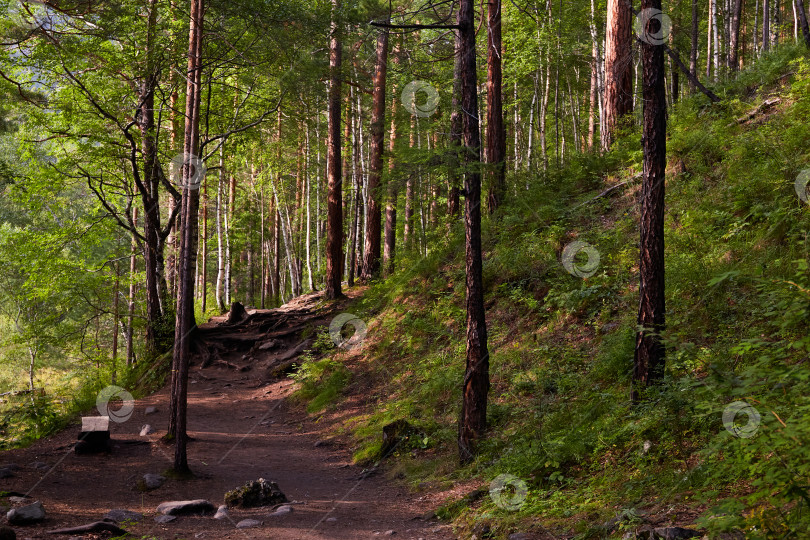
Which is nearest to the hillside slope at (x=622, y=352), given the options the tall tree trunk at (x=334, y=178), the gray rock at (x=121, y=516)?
the tall tree trunk at (x=334, y=178)

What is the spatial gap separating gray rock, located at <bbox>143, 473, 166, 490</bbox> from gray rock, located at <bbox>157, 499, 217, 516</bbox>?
100cm

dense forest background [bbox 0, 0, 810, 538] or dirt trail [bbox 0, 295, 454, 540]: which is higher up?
dense forest background [bbox 0, 0, 810, 538]

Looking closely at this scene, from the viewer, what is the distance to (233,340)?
17266 millimetres

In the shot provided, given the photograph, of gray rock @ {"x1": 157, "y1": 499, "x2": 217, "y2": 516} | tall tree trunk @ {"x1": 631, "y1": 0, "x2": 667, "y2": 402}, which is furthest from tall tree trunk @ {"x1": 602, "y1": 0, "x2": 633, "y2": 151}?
gray rock @ {"x1": 157, "y1": 499, "x2": 217, "y2": 516}

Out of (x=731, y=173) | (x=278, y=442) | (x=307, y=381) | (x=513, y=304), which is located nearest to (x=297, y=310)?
(x=307, y=381)

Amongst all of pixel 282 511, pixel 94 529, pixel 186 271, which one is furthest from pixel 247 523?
pixel 186 271

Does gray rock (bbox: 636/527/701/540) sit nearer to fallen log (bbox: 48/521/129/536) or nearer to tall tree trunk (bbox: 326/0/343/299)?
fallen log (bbox: 48/521/129/536)

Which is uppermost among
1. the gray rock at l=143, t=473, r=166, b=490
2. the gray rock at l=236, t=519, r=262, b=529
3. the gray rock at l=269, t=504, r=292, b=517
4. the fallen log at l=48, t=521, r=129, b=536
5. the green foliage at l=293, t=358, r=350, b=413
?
the green foliage at l=293, t=358, r=350, b=413

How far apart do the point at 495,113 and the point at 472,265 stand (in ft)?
25.0

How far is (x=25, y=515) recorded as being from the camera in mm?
5793

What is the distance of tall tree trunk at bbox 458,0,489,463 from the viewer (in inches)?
296

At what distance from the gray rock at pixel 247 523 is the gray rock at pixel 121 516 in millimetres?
1166

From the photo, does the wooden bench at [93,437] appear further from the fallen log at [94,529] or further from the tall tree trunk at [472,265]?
the tall tree trunk at [472,265]

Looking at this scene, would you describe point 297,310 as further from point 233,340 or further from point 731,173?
point 731,173
